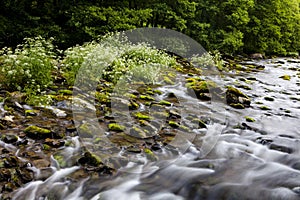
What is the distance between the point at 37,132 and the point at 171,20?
37.6 ft

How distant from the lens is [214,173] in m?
4.03

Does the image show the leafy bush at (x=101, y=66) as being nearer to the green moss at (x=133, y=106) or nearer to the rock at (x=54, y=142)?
the green moss at (x=133, y=106)

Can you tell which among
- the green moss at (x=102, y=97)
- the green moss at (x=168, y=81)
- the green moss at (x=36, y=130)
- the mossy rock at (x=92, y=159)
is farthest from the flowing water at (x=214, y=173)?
the green moss at (x=168, y=81)

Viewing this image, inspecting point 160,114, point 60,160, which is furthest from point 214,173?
point 160,114

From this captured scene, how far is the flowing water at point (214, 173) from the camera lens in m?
3.51

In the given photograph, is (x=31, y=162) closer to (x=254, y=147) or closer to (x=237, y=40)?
(x=254, y=147)

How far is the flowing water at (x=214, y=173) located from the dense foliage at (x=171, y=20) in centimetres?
810

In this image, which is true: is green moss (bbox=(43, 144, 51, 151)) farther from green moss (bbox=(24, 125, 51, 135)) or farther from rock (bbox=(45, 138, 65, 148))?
green moss (bbox=(24, 125, 51, 135))

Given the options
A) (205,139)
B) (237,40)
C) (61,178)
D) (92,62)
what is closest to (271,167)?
(205,139)

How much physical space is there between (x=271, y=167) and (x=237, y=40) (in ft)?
43.0

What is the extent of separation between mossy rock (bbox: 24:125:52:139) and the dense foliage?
7476mm

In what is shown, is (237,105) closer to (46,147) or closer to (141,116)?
(141,116)

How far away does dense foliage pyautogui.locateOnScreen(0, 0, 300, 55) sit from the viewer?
11.8 m

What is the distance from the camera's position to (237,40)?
53.6ft
